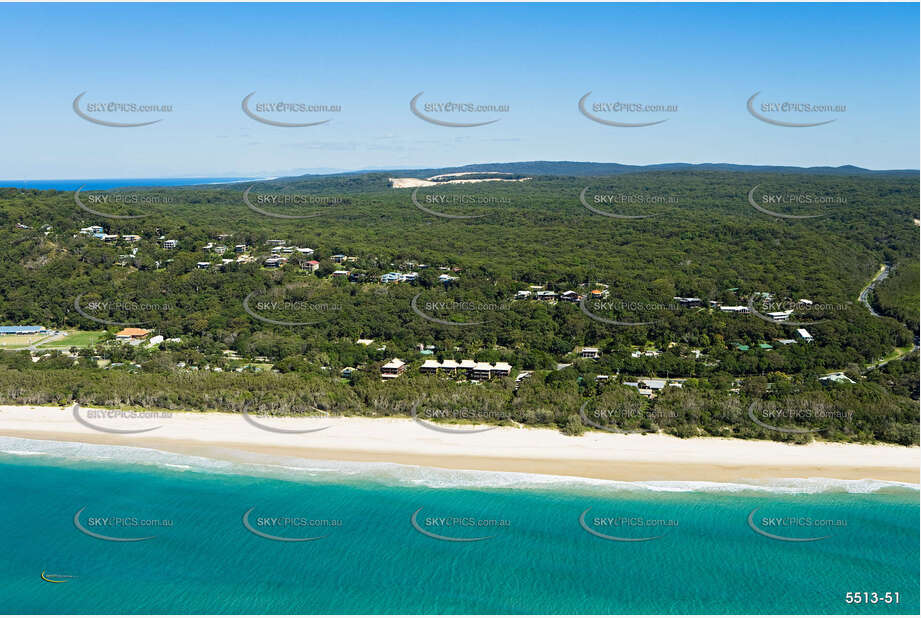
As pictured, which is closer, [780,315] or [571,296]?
[780,315]

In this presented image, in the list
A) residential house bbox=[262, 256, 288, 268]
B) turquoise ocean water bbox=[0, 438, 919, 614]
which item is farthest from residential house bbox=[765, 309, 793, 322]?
residential house bbox=[262, 256, 288, 268]

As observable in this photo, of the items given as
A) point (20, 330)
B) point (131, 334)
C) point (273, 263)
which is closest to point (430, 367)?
point (131, 334)

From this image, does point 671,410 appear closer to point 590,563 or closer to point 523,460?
point 523,460

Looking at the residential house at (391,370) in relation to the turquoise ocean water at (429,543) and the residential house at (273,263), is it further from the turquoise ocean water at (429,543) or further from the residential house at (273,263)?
the residential house at (273,263)

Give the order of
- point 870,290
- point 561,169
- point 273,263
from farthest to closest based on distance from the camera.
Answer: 1. point 561,169
2. point 273,263
3. point 870,290

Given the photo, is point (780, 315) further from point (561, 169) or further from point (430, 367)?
point (561, 169)

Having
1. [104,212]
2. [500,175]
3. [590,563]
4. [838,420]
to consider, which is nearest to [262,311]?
[104,212]

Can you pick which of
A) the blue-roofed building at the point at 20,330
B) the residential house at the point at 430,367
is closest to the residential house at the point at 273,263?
the blue-roofed building at the point at 20,330

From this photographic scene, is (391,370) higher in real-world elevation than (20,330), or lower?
higher
